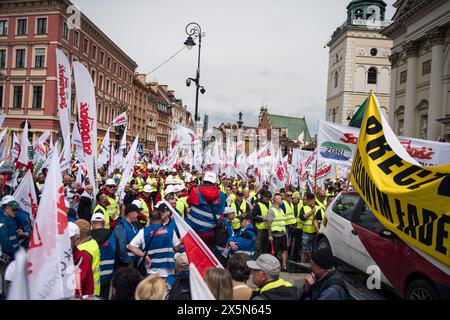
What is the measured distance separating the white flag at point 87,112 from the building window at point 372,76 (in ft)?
187

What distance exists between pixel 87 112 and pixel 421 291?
584 cm

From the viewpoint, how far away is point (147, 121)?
232 ft

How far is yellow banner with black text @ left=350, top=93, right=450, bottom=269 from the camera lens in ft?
11.5

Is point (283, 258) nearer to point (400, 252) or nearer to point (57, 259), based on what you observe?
point (400, 252)

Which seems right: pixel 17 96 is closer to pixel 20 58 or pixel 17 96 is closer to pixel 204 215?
pixel 20 58

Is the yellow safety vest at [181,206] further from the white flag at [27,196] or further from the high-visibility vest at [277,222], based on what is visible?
the white flag at [27,196]

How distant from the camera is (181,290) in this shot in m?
3.54

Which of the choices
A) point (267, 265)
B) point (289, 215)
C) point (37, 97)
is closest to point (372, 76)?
point (37, 97)

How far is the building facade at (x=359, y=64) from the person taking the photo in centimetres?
5412

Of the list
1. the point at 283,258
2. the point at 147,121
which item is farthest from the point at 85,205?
the point at 147,121

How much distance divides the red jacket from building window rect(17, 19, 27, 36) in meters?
41.9

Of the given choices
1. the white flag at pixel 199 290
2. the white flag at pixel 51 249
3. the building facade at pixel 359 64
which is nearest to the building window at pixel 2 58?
the white flag at pixel 51 249

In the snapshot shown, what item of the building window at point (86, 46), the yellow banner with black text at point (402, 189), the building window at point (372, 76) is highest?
the building window at point (372, 76)
